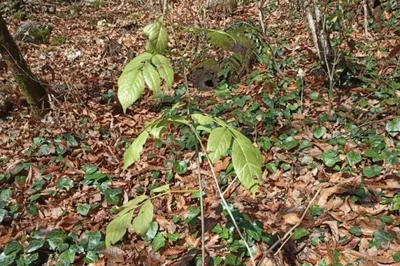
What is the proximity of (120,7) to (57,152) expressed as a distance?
7.38 metres

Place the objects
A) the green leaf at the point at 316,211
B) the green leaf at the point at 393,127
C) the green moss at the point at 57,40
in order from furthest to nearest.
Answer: the green moss at the point at 57,40 → the green leaf at the point at 393,127 → the green leaf at the point at 316,211

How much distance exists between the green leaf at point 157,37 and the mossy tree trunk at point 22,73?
13.5 feet

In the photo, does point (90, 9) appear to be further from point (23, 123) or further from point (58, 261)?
point (58, 261)

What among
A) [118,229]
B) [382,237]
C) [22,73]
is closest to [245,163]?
[118,229]

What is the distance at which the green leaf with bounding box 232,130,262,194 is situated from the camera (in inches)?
41.2

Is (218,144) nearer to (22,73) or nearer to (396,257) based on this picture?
(396,257)

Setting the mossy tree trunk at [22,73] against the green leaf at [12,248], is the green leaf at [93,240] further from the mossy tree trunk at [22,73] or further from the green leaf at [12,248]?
the mossy tree trunk at [22,73]

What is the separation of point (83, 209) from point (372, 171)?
265cm

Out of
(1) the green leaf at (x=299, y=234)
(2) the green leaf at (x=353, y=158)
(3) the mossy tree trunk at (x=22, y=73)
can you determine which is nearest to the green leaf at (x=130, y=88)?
(1) the green leaf at (x=299, y=234)

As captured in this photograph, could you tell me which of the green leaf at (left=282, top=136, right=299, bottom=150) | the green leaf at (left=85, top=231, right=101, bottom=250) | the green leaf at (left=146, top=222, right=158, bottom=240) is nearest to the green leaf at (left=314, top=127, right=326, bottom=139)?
the green leaf at (left=282, top=136, right=299, bottom=150)

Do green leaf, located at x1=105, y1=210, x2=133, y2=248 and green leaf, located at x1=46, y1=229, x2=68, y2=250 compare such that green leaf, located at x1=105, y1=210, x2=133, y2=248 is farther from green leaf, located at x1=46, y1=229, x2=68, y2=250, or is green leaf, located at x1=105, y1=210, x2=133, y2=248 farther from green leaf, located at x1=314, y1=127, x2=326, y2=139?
green leaf, located at x1=314, y1=127, x2=326, y2=139

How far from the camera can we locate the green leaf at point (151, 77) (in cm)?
101

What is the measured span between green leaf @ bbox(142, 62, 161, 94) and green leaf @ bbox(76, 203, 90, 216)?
8.75 feet

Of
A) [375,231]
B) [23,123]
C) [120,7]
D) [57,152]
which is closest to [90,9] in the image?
[120,7]
